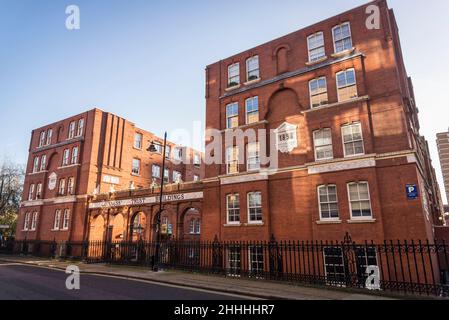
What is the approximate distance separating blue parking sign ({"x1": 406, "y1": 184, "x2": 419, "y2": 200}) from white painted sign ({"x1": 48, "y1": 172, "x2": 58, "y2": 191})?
119 ft

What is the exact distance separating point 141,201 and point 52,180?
15647 mm

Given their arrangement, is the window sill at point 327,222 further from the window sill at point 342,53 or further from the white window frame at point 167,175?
the white window frame at point 167,175

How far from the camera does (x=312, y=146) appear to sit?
59.0 feet

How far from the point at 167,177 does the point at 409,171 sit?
34437 millimetres

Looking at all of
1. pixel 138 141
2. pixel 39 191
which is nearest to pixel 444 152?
pixel 138 141

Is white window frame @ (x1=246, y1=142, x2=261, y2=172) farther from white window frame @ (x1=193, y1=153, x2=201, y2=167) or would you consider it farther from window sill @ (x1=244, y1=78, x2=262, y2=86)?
white window frame @ (x1=193, y1=153, x2=201, y2=167)

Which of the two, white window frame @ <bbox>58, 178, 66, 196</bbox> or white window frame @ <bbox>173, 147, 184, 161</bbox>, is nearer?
white window frame @ <bbox>58, 178, 66, 196</bbox>

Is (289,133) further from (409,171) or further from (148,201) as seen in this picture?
(148,201)

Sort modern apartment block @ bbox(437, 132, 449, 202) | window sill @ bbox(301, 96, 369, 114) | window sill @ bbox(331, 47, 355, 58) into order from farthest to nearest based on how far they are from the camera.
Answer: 1. modern apartment block @ bbox(437, 132, 449, 202)
2. window sill @ bbox(331, 47, 355, 58)
3. window sill @ bbox(301, 96, 369, 114)

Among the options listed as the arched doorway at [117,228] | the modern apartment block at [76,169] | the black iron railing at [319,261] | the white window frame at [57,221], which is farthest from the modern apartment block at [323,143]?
the white window frame at [57,221]

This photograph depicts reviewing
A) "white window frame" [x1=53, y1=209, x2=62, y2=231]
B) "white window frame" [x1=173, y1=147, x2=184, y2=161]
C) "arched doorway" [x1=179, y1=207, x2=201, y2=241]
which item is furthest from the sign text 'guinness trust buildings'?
"white window frame" [x1=173, y1=147, x2=184, y2=161]

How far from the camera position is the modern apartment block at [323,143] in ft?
49.8

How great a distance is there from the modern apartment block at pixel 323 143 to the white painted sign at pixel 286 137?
7cm

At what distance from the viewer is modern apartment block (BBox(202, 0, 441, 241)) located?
15.2 metres
